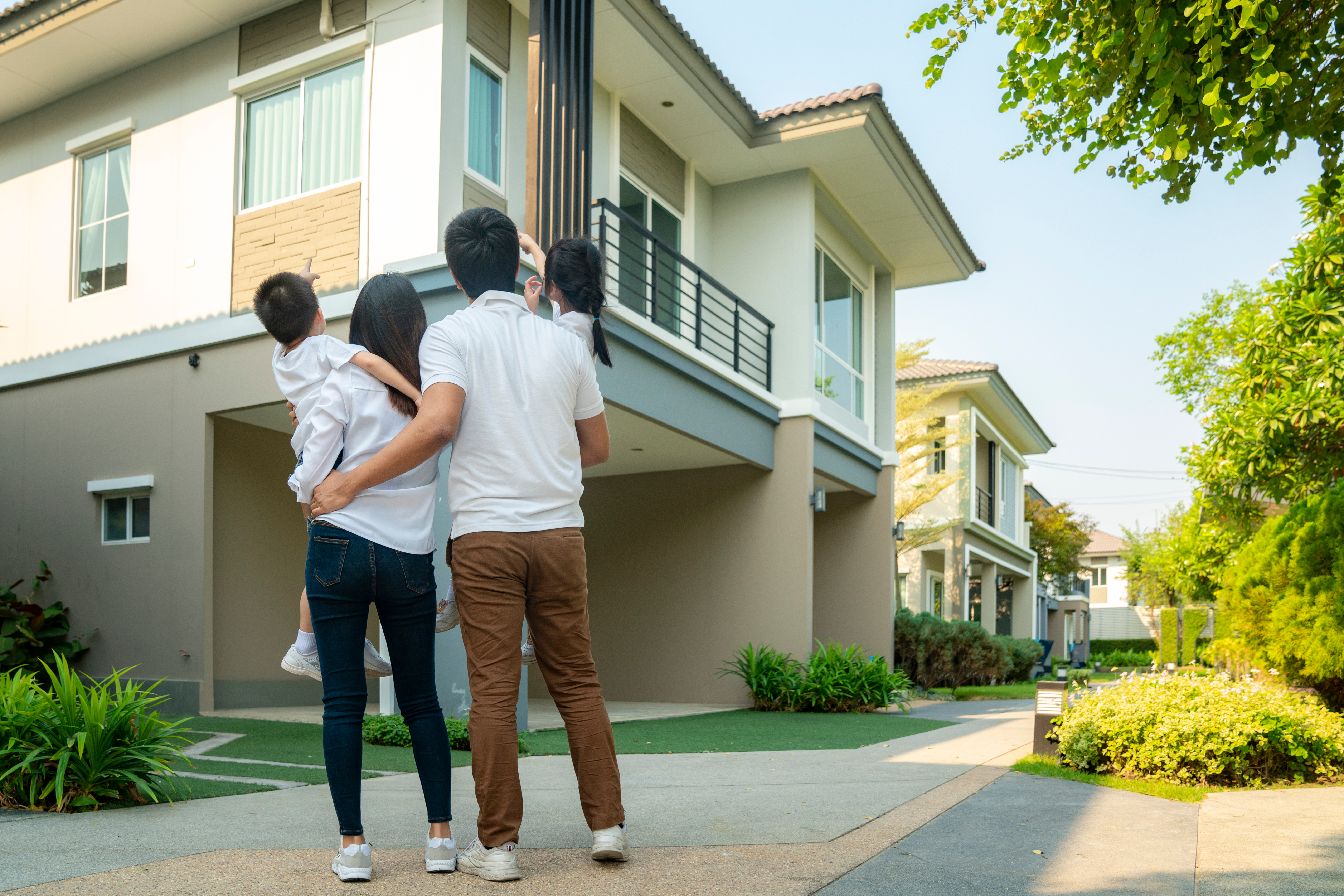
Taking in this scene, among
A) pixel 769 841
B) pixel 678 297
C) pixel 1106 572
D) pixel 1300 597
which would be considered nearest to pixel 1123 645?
pixel 1106 572

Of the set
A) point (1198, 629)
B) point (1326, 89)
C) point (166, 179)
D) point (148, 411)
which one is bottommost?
point (1198, 629)

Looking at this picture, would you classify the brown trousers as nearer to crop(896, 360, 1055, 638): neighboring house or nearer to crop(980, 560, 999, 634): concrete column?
crop(896, 360, 1055, 638): neighboring house

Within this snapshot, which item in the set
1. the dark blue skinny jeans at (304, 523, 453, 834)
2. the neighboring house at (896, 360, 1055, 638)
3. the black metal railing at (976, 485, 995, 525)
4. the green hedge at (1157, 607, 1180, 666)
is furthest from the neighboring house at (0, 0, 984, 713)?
the green hedge at (1157, 607, 1180, 666)

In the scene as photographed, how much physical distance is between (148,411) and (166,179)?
223cm

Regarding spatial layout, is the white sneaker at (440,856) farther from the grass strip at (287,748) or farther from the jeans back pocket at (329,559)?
the grass strip at (287,748)

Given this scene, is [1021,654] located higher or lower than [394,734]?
lower

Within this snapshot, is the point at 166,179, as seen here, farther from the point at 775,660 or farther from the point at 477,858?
the point at 477,858

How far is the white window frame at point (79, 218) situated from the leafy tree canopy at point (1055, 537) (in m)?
29.1

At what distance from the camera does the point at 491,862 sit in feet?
8.39

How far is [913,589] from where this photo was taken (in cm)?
2289

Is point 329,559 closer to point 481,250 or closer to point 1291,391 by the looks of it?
point 481,250

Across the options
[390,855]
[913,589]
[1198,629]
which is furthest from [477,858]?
[1198,629]

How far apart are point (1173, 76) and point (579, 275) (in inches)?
97.2

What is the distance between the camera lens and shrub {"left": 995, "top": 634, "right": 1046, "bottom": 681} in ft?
61.2
